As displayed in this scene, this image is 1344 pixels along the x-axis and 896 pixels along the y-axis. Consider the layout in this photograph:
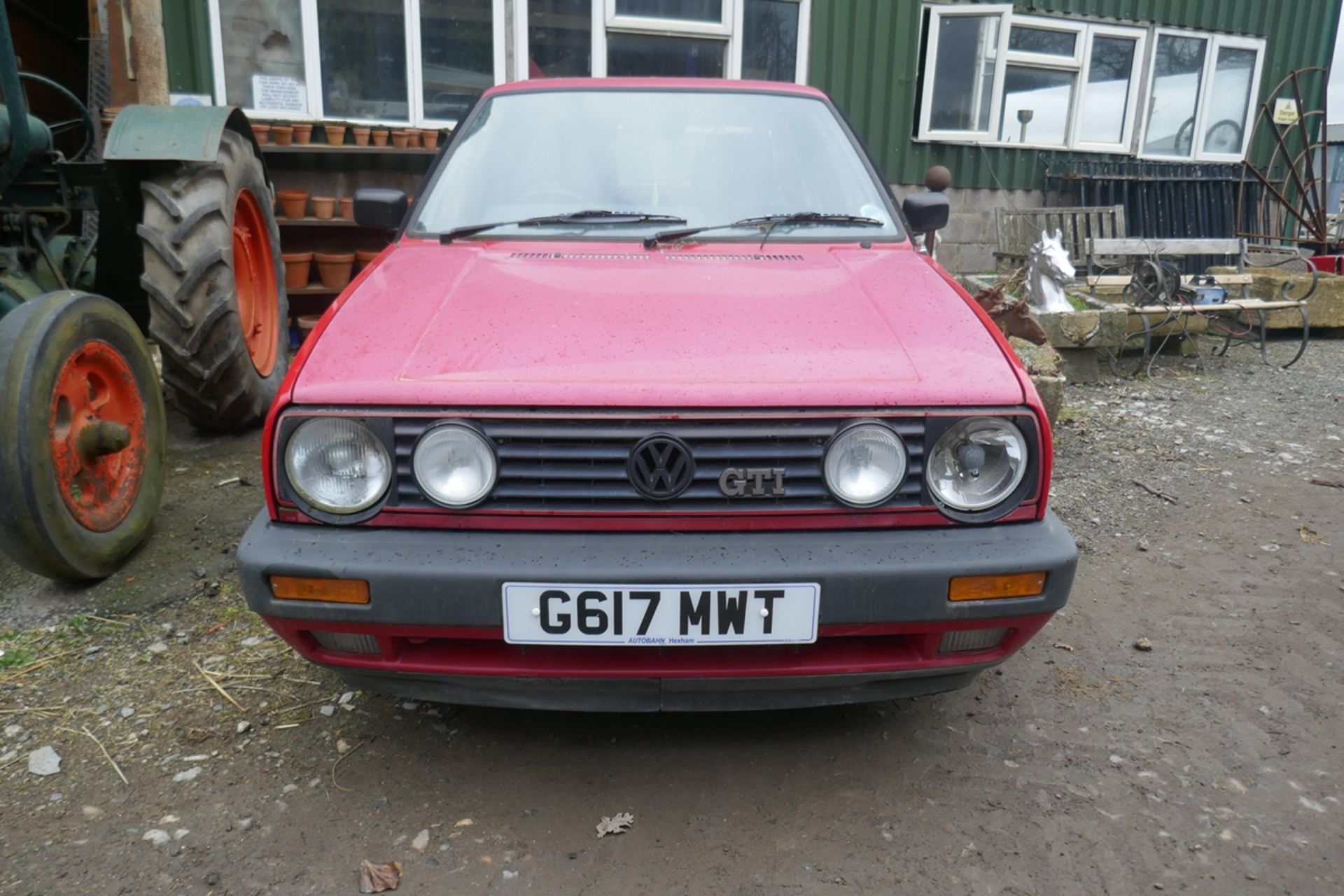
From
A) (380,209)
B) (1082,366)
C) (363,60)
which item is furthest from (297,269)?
(1082,366)

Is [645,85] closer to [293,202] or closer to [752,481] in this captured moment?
[752,481]

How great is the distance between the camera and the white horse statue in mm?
6184

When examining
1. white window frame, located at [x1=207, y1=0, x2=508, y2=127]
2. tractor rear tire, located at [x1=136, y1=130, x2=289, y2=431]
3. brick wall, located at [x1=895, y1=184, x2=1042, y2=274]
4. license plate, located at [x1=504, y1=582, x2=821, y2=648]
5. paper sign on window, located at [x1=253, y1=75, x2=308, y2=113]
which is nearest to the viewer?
license plate, located at [x1=504, y1=582, x2=821, y2=648]

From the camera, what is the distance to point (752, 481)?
1.90 metres

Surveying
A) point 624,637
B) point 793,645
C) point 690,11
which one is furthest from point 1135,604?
point 690,11

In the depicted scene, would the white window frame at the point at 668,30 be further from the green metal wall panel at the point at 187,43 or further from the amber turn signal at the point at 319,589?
the amber turn signal at the point at 319,589

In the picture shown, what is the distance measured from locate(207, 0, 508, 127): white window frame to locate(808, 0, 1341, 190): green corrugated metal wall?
2.78m

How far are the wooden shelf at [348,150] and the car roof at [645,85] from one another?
11.7 feet

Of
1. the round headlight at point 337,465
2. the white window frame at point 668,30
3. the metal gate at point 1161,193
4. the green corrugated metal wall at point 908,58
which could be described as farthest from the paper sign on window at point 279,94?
the metal gate at point 1161,193

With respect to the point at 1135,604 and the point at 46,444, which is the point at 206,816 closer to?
the point at 46,444

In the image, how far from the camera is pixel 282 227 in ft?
22.1

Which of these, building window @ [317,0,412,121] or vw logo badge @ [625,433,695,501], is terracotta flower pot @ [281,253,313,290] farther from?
vw logo badge @ [625,433,695,501]

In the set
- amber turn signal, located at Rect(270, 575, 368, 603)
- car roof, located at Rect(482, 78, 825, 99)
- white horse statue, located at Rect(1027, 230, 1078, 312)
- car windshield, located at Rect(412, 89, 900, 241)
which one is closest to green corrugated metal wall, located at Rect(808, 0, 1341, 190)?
white horse statue, located at Rect(1027, 230, 1078, 312)

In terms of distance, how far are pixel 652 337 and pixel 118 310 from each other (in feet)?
6.76
